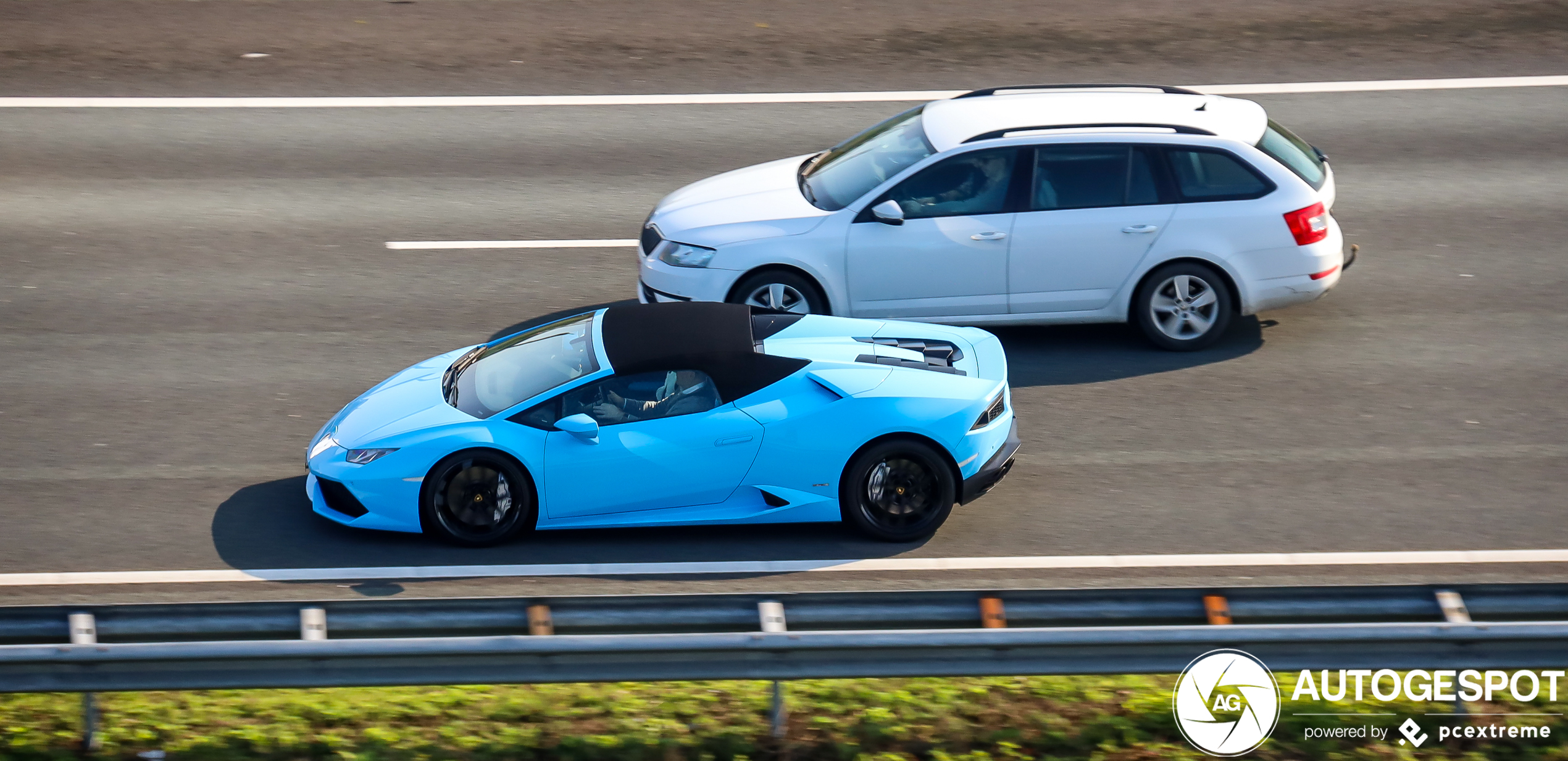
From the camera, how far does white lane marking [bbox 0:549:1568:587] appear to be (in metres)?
8.12

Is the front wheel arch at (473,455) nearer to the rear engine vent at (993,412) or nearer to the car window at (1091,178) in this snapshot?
the rear engine vent at (993,412)

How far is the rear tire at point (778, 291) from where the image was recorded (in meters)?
10.9

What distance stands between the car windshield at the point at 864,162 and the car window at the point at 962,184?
0.19 meters

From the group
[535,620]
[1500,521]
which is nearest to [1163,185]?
[1500,521]

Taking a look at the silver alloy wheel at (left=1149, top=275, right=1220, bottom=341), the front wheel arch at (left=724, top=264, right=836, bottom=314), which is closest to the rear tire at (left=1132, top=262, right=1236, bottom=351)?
the silver alloy wheel at (left=1149, top=275, right=1220, bottom=341)

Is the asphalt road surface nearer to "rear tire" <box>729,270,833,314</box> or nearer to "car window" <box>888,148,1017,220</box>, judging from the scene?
"car window" <box>888,148,1017,220</box>

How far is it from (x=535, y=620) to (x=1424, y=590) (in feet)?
11.8

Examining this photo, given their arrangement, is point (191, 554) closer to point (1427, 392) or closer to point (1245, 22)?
point (1427, 392)

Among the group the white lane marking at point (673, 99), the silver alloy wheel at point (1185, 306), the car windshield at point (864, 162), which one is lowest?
the silver alloy wheel at point (1185, 306)

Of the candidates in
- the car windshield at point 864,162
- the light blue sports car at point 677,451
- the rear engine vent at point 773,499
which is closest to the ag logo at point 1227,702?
the light blue sports car at point 677,451

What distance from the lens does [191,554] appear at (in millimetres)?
8383

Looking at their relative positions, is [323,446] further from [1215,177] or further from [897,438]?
[1215,177]

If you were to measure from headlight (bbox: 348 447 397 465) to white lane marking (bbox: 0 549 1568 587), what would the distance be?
0.59 m

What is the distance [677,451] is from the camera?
27.0ft
